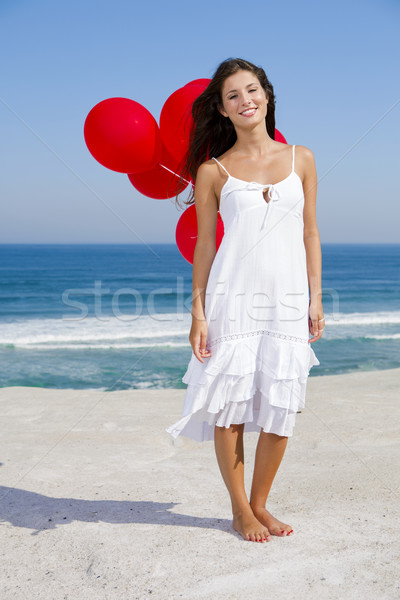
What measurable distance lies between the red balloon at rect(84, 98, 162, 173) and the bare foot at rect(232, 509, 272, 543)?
6.29 ft

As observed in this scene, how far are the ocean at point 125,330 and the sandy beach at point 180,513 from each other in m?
3.54

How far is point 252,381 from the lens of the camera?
2.39 metres

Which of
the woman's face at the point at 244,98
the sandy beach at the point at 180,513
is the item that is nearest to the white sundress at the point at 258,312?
the woman's face at the point at 244,98

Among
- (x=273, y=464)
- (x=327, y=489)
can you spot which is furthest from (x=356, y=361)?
(x=273, y=464)

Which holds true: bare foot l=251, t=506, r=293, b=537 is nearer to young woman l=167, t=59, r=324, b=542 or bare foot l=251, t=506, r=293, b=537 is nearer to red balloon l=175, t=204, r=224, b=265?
young woman l=167, t=59, r=324, b=542

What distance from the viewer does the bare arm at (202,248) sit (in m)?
2.43

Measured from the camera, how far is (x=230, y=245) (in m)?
2.39

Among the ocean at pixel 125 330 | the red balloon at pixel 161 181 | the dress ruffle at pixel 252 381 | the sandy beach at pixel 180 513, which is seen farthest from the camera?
the ocean at pixel 125 330

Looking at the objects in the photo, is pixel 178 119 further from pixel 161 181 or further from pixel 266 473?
pixel 266 473

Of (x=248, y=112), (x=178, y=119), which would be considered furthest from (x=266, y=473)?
(x=178, y=119)

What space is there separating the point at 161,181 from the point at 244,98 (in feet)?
3.01

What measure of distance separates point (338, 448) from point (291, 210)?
208 cm

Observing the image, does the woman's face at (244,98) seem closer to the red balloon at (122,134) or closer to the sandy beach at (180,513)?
the red balloon at (122,134)

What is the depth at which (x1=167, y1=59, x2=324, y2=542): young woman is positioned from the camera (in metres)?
2.37
